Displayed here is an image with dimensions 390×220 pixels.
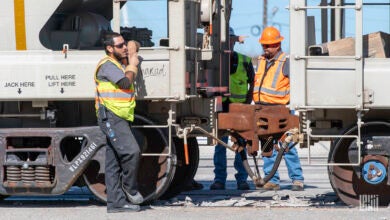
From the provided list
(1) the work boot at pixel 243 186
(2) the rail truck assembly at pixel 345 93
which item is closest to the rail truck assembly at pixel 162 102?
(2) the rail truck assembly at pixel 345 93

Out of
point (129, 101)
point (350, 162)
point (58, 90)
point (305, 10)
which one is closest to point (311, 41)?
point (305, 10)

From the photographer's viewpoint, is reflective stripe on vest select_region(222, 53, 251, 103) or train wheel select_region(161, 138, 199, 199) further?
reflective stripe on vest select_region(222, 53, 251, 103)

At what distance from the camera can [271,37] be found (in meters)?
11.4

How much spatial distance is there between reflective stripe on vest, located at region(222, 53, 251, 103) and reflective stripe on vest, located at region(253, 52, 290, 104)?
0.34 meters

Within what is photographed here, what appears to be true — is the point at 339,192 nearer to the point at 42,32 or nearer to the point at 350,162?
the point at 350,162

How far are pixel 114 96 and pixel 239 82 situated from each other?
2.29 meters

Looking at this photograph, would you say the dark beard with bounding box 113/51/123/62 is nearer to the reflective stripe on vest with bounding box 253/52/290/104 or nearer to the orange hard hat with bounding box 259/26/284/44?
the reflective stripe on vest with bounding box 253/52/290/104

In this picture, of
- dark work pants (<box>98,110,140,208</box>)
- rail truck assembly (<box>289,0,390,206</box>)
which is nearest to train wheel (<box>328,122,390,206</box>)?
rail truck assembly (<box>289,0,390,206</box>)

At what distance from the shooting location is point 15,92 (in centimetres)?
1000

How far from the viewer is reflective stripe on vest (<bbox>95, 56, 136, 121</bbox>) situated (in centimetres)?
980

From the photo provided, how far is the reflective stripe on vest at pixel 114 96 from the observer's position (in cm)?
980

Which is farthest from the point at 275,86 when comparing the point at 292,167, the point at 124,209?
the point at 124,209

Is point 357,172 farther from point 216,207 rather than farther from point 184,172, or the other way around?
point 184,172

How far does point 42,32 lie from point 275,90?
2678 millimetres
